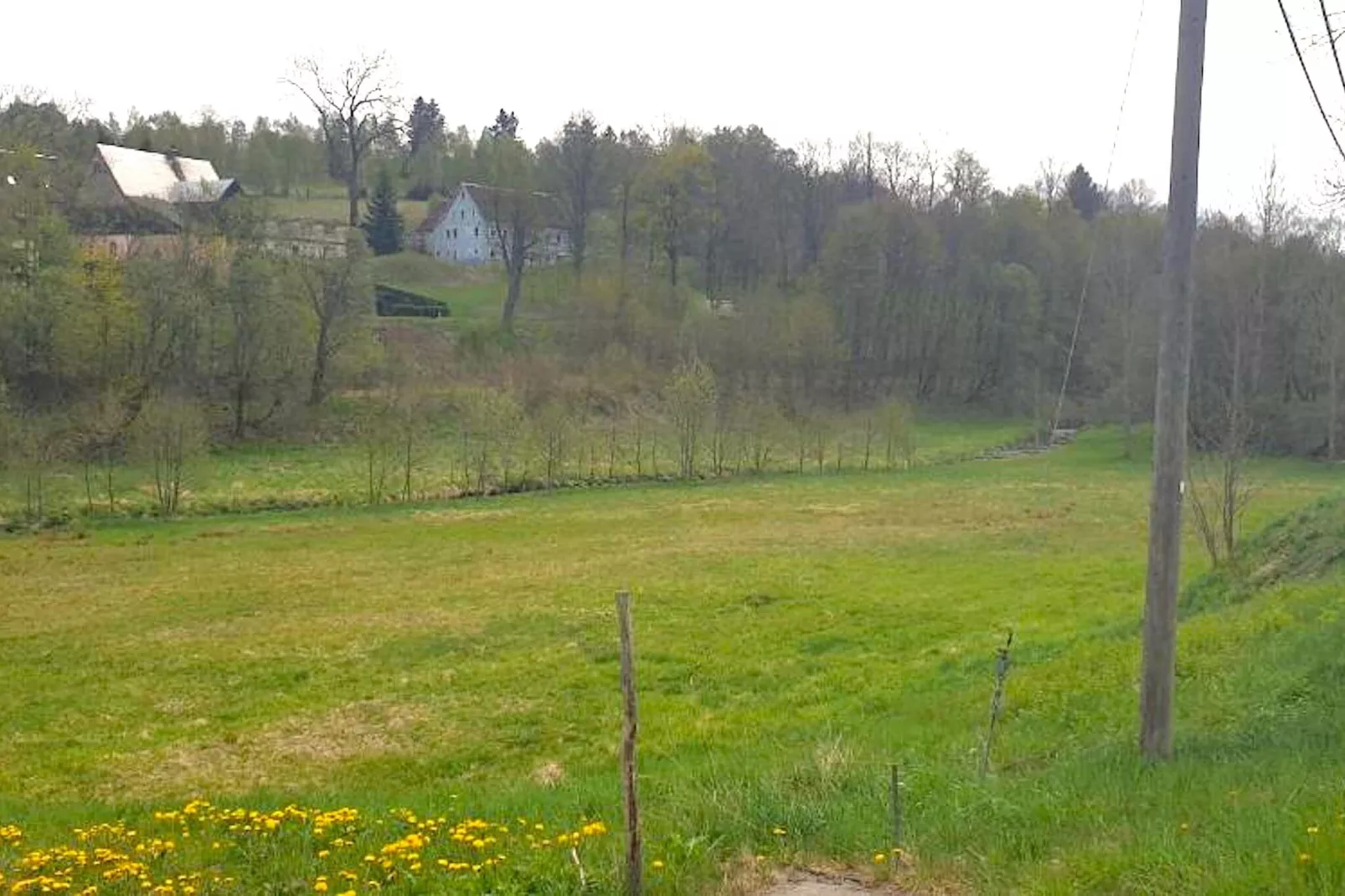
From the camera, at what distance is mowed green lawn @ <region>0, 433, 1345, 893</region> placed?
21.8 ft

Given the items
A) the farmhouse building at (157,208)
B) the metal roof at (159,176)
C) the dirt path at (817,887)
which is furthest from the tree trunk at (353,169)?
the dirt path at (817,887)

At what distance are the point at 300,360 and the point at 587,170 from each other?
34.2m

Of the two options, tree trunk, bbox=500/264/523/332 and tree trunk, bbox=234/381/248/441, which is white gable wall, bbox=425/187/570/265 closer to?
tree trunk, bbox=500/264/523/332

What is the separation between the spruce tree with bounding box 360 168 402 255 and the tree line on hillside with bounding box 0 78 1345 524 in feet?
5.54

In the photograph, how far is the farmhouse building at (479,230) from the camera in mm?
81250

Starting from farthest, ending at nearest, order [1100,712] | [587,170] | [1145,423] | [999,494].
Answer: [587,170] → [1145,423] → [999,494] → [1100,712]

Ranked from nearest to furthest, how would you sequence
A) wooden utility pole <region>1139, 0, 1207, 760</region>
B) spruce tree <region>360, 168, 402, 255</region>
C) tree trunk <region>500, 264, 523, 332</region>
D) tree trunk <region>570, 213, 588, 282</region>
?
wooden utility pole <region>1139, 0, 1207, 760</region> → tree trunk <region>500, 264, 523, 332</region> → tree trunk <region>570, 213, 588, 282</region> → spruce tree <region>360, 168, 402, 255</region>

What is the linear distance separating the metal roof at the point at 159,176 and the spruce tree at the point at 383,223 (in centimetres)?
1088

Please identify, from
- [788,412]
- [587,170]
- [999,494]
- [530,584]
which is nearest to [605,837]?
[530,584]

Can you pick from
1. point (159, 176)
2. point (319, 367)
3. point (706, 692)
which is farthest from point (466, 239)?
point (706, 692)

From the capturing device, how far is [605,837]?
7.16 meters

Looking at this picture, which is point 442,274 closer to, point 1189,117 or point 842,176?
point 842,176

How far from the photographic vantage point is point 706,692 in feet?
51.1

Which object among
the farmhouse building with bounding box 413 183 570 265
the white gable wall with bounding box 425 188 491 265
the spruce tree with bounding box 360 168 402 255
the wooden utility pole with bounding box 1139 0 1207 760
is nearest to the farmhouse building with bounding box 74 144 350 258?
the spruce tree with bounding box 360 168 402 255
